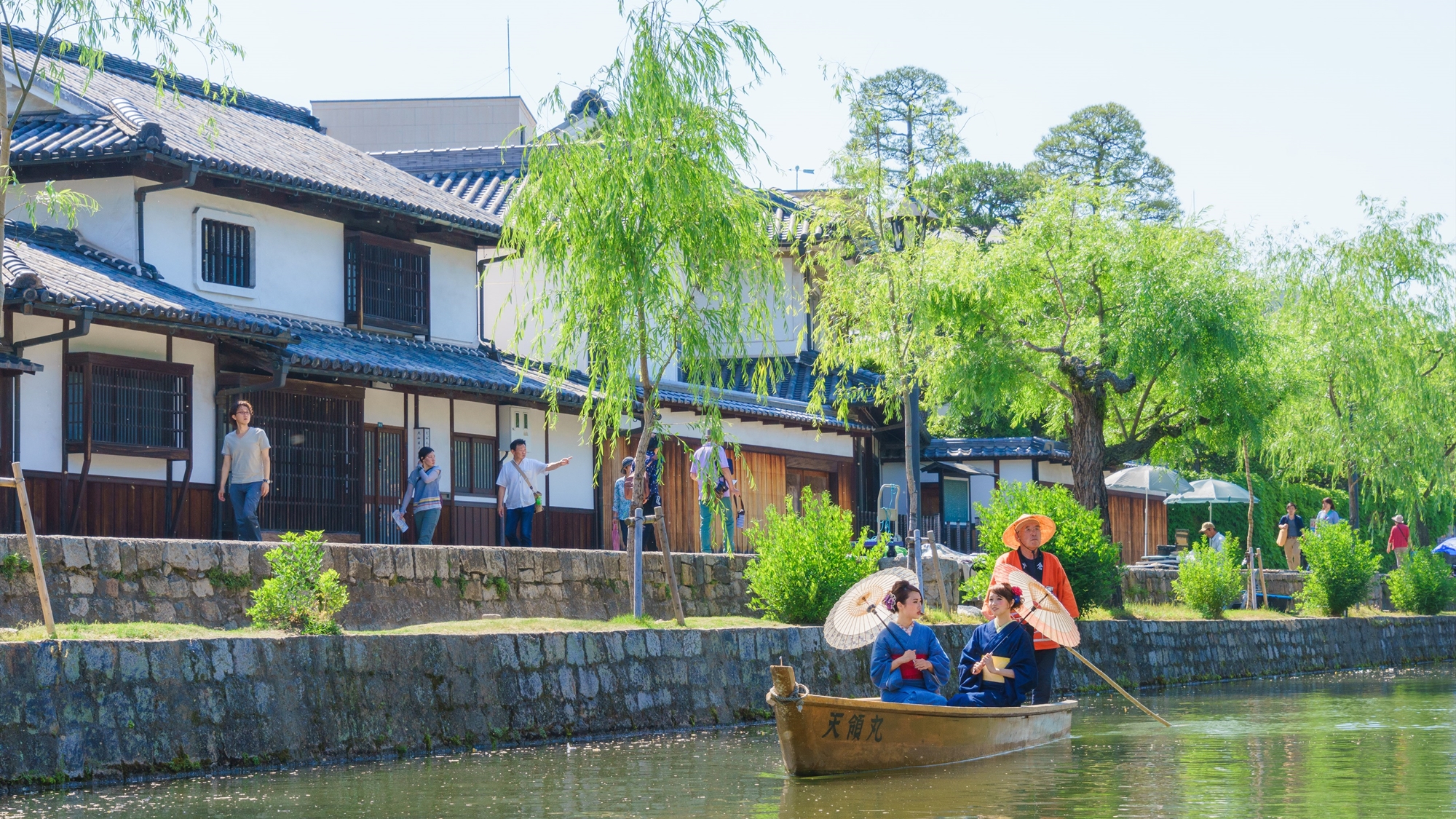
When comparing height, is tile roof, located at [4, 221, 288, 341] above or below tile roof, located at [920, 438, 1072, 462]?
above

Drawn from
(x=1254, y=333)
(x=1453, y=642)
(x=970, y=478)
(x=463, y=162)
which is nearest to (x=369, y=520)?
(x=463, y=162)

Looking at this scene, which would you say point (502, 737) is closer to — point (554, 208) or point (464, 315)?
point (554, 208)

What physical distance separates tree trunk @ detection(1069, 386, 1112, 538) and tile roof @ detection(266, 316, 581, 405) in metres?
→ 8.06

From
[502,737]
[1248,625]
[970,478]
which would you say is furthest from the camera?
[970,478]

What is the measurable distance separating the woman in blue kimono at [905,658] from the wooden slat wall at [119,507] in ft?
29.1

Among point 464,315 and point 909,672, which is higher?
point 464,315

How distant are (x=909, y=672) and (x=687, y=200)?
570cm

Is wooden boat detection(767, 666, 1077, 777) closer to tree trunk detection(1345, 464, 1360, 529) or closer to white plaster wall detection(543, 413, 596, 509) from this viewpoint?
white plaster wall detection(543, 413, 596, 509)

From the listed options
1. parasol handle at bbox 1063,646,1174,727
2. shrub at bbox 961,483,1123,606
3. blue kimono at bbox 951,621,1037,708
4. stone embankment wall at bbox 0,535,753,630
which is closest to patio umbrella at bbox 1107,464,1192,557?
shrub at bbox 961,483,1123,606

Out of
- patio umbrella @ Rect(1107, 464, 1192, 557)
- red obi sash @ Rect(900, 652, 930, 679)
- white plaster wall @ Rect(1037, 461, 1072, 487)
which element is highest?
white plaster wall @ Rect(1037, 461, 1072, 487)

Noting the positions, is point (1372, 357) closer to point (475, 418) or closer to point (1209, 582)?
point (1209, 582)

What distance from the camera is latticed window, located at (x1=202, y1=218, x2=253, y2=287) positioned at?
68.1 feet

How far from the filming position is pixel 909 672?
12.4m

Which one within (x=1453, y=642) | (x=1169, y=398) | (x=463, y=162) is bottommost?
(x=1453, y=642)
